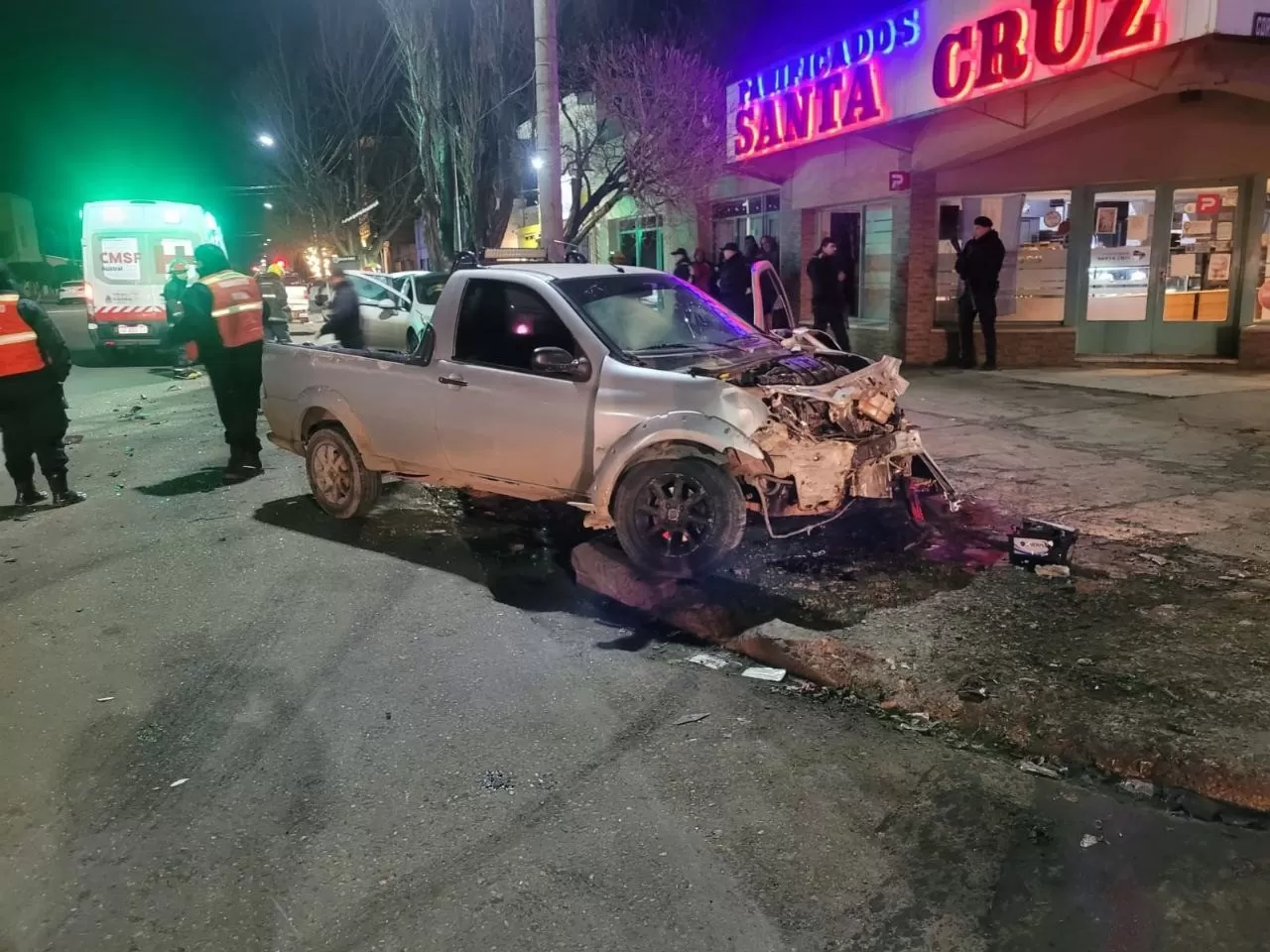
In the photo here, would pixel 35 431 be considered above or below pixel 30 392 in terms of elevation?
below

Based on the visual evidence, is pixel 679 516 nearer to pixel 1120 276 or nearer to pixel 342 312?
pixel 342 312

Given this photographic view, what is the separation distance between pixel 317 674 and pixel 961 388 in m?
9.78

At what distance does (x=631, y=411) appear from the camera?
5.70 meters

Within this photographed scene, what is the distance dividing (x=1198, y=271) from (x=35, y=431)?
562 inches

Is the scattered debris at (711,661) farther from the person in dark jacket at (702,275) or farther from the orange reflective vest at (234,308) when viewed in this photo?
the person in dark jacket at (702,275)

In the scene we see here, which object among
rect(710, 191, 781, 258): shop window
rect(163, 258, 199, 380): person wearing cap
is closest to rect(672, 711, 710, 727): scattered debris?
rect(163, 258, 199, 380): person wearing cap

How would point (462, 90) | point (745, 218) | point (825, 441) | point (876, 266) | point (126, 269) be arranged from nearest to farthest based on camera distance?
point (825, 441), point (876, 266), point (462, 90), point (126, 269), point (745, 218)

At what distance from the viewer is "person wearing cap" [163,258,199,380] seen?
1434 cm

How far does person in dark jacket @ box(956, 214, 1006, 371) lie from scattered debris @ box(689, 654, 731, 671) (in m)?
10.0

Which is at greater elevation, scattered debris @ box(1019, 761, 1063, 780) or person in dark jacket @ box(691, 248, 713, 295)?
person in dark jacket @ box(691, 248, 713, 295)

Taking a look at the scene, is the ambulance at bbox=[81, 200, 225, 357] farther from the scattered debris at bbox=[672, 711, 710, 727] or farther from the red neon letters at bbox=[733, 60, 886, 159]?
the scattered debris at bbox=[672, 711, 710, 727]

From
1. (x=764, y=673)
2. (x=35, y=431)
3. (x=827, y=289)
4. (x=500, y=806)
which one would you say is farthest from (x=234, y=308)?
(x=827, y=289)

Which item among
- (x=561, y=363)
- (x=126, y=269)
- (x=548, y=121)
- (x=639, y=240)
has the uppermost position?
(x=548, y=121)

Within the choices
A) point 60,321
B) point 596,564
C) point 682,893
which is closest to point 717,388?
point 596,564
